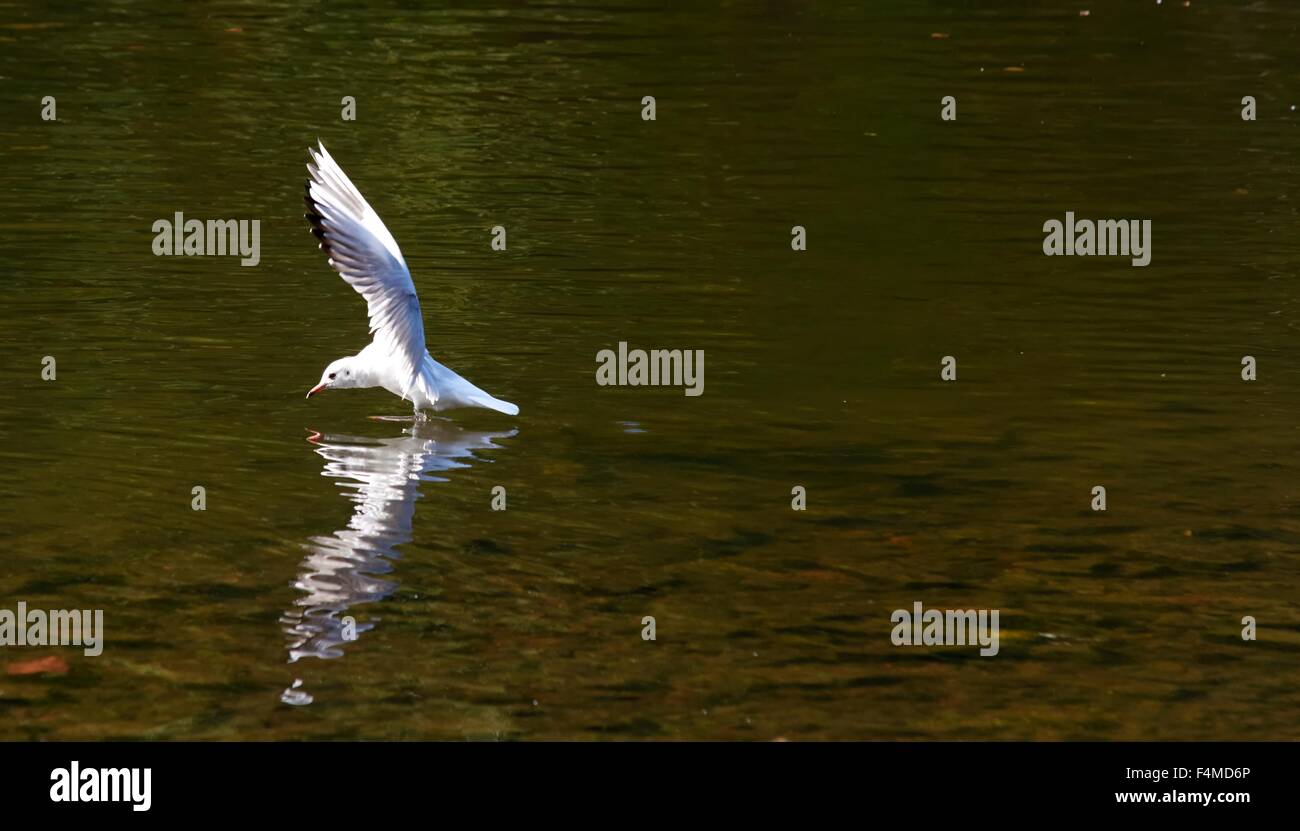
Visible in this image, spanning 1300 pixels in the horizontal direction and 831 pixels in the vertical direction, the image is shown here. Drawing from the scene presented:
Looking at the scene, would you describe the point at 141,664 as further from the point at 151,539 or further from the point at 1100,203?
the point at 1100,203

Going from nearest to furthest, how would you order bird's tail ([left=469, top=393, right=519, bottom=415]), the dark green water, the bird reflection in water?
1. the dark green water
2. the bird reflection in water
3. bird's tail ([left=469, top=393, right=519, bottom=415])

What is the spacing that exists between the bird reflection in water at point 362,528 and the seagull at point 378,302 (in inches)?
13.6

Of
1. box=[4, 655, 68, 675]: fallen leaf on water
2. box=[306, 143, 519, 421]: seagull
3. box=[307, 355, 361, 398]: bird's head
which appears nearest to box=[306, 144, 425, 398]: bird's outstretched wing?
box=[306, 143, 519, 421]: seagull

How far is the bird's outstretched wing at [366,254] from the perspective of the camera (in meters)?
12.5

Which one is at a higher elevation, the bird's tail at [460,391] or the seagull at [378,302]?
the seagull at [378,302]

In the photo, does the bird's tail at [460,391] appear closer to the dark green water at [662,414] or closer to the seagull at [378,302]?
the seagull at [378,302]

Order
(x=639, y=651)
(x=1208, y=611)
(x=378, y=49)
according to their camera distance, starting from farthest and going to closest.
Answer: (x=378, y=49) < (x=1208, y=611) < (x=639, y=651)

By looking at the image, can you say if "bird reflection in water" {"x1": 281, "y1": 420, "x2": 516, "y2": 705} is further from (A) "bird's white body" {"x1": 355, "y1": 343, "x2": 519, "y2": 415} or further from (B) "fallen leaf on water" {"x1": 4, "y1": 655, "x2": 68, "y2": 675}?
(B) "fallen leaf on water" {"x1": 4, "y1": 655, "x2": 68, "y2": 675}

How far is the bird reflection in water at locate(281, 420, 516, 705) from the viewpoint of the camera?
966 cm

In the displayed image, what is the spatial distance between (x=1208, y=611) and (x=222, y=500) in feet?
19.0

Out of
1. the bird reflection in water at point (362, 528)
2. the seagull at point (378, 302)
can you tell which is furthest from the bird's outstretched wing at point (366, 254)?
the bird reflection in water at point (362, 528)

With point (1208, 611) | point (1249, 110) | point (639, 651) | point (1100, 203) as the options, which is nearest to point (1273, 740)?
point (1208, 611)

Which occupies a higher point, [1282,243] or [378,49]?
[378,49]

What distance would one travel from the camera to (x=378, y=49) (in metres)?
29.0
